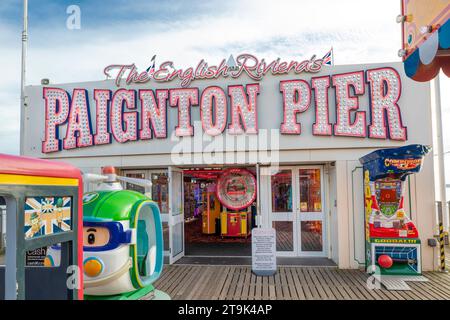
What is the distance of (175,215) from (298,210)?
9.52 ft

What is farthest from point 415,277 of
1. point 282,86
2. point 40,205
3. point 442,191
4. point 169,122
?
point 40,205

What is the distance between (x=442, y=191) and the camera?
27.1 ft

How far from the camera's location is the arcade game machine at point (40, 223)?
1729 millimetres

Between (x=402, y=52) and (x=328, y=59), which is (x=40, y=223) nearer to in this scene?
(x=402, y=52)

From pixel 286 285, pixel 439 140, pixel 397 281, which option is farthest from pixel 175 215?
pixel 439 140

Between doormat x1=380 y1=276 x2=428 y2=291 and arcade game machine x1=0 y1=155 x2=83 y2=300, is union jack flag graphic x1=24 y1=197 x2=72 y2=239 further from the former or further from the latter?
doormat x1=380 y1=276 x2=428 y2=291

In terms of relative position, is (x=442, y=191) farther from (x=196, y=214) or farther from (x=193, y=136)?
(x=196, y=214)

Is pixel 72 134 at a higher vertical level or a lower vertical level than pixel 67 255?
higher

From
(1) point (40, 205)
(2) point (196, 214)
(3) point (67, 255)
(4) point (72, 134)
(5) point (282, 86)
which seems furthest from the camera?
(2) point (196, 214)

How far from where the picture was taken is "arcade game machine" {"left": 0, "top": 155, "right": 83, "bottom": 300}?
5.67 ft

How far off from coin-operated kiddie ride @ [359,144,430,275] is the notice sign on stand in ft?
5.86

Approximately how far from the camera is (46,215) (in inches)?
79.8

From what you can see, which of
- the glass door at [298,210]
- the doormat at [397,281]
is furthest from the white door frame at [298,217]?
the doormat at [397,281]
